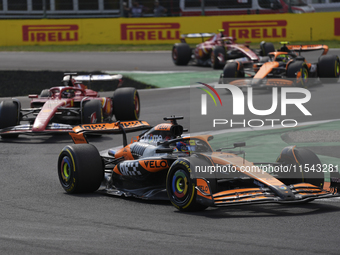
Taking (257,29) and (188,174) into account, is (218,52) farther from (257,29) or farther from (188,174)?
(188,174)

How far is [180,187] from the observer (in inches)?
263

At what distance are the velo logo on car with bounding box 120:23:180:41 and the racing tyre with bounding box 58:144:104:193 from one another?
20.8 meters

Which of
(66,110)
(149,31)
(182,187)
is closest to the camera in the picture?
(182,187)

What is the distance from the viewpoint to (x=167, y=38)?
2869 centimetres

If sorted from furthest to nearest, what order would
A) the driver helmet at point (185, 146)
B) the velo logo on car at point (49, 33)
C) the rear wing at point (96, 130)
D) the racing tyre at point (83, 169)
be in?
the velo logo on car at point (49, 33) < the rear wing at point (96, 130) < the racing tyre at point (83, 169) < the driver helmet at point (185, 146)

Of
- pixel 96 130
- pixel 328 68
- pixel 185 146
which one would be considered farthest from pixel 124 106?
pixel 328 68

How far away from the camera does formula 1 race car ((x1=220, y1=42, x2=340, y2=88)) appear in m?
16.6

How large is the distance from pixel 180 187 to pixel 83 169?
5.25 ft

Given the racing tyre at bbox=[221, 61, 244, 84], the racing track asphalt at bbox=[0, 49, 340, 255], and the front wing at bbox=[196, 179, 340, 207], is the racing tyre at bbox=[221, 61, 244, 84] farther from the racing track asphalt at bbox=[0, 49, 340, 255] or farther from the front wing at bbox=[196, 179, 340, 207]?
the front wing at bbox=[196, 179, 340, 207]

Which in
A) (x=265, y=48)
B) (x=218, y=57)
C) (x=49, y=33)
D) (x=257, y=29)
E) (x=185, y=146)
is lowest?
(x=185, y=146)

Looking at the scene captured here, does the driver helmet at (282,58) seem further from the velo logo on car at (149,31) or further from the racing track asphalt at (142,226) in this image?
the velo logo on car at (149,31)

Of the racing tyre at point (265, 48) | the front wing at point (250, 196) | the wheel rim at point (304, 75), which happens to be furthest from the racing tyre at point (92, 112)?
the racing tyre at point (265, 48)

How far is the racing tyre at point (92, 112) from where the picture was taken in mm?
12641

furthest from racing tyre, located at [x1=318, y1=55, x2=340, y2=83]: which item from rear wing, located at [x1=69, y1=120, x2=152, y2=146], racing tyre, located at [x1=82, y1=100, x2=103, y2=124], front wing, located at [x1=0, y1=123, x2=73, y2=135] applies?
rear wing, located at [x1=69, y1=120, x2=152, y2=146]
